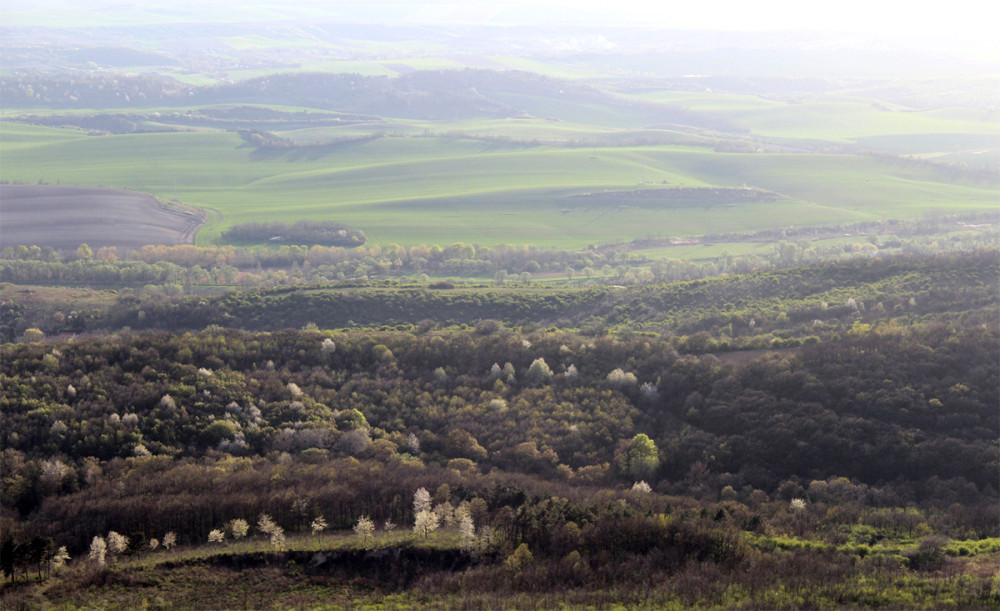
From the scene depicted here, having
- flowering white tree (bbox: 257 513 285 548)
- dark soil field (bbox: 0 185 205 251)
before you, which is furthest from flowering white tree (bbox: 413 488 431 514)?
dark soil field (bbox: 0 185 205 251)

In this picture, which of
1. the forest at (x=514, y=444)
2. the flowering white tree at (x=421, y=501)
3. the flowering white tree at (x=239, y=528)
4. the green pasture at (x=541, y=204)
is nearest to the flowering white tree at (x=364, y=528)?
the forest at (x=514, y=444)

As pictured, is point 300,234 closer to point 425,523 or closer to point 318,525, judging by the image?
point 318,525

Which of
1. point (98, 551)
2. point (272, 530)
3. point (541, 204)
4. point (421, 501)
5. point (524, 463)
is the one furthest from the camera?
point (541, 204)

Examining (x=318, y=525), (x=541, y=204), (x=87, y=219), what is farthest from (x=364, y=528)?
(x=541, y=204)

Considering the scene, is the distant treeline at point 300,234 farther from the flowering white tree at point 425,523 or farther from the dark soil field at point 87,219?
the flowering white tree at point 425,523

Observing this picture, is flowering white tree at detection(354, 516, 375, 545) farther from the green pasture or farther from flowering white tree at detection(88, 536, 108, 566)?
the green pasture

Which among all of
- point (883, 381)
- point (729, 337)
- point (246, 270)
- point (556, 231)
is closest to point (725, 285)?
point (729, 337)

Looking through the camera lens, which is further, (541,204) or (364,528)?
(541,204)
